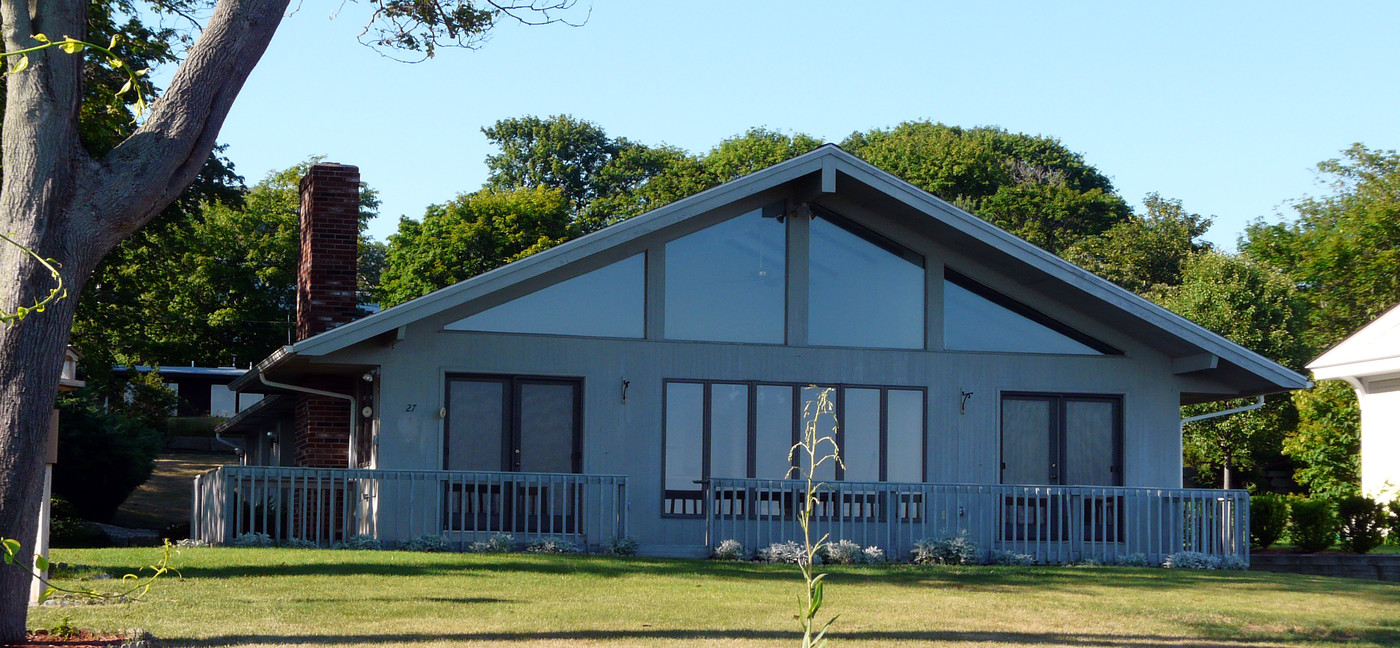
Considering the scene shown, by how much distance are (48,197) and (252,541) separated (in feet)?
24.9

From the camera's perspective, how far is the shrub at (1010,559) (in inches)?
580

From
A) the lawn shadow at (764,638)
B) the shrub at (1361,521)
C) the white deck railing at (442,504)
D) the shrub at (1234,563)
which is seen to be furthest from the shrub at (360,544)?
the shrub at (1361,521)

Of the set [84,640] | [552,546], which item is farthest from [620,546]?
[84,640]

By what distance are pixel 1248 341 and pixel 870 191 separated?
65.2ft

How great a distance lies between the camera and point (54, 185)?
6.59m

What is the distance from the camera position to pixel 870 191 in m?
15.8

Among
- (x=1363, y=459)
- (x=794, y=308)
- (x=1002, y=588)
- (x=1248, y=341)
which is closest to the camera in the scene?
(x=1002, y=588)

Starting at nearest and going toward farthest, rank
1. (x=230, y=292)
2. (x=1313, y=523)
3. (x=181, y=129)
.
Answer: (x=181, y=129), (x=1313, y=523), (x=230, y=292)

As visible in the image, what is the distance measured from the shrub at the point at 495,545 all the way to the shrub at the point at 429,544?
280 mm

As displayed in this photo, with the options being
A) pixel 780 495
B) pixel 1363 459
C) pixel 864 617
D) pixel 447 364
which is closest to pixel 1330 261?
pixel 1363 459

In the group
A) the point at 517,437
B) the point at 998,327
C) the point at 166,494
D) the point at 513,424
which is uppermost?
the point at 998,327

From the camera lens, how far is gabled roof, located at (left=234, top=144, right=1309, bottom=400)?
14.5m

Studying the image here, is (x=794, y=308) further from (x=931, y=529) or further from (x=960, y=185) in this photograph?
(x=960, y=185)

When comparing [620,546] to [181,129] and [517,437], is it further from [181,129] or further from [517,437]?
[181,129]
